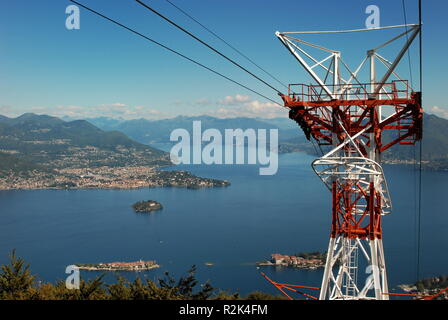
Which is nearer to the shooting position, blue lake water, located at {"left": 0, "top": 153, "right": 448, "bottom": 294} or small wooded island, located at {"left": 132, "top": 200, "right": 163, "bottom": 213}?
blue lake water, located at {"left": 0, "top": 153, "right": 448, "bottom": 294}

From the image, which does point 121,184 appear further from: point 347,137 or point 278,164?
point 347,137

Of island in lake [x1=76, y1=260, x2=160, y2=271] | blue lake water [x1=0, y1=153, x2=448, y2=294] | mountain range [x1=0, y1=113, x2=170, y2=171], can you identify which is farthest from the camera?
mountain range [x1=0, y1=113, x2=170, y2=171]

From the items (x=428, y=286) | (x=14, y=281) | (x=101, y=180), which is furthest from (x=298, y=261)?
(x=101, y=180)

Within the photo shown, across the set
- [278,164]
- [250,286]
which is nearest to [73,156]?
[278,164]

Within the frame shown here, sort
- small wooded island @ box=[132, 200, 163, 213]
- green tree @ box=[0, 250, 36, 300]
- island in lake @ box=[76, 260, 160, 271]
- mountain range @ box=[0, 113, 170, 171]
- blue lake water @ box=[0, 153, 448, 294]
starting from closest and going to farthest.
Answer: green tree @ box=[0, 250, 36, 300] → blue lake water @ box=[0, 153, 448, 294] → island in lake @ box=[76, 260, 160, 271] → small wooded island @ box=[132, 200, 163, 213] → mountain range @ box=[0, 113, 170, 171]

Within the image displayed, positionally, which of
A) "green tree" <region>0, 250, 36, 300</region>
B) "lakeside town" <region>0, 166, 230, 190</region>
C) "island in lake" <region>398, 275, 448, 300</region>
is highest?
"green tree" <region>0, 250, 36, 300</region>

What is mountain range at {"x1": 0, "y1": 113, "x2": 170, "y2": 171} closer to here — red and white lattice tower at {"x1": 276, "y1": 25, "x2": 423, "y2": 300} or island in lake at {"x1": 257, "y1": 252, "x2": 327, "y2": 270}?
island in lake at {"x1": 257, "y1": 252, "x2": 327, "y2": 270}

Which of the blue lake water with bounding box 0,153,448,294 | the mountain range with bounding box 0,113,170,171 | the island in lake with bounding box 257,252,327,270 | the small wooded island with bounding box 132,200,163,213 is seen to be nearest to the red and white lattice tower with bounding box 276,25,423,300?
the blue lake water with bounding box 0,153,448,294
